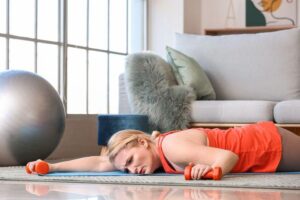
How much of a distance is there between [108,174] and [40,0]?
221cm

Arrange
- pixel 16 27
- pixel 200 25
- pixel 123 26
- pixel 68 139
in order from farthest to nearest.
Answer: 1. pixel 200 25
2. pixel 123 26
3. pixel 68 139
4. pixel 16 27

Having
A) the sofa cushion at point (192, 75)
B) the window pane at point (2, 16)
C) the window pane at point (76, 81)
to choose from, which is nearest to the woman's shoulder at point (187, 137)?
the sofa cushion at point (192, 75)

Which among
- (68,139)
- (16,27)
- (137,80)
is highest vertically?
(16,27)

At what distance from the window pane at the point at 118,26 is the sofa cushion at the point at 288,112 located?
6.61 feet

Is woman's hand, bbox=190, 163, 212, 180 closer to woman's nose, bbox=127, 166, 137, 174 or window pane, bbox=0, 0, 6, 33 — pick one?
woman's nose, bbox=127, 166, 137, 174

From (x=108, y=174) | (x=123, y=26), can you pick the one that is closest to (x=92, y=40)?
(x=123, y=26)

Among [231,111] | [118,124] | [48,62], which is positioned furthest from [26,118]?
[231,111]

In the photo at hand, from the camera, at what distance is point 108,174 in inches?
117

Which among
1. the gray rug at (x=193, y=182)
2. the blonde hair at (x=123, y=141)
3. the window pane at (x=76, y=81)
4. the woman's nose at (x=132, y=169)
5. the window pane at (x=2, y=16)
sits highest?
the window pane at (x=2, y=16)

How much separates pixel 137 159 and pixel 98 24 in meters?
3.02

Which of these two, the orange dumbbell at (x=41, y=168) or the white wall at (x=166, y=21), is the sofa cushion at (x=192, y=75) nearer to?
the white wall at (x=166, y=21)

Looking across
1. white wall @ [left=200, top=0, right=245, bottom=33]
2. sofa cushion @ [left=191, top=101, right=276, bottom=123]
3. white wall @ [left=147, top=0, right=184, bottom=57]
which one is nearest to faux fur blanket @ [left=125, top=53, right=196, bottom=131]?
sofa cushion @ [left=191, top=101, right=276, bottom=123]

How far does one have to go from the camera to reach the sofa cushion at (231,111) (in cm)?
438

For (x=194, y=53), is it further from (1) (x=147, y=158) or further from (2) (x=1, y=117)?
(1) (x=147, y=158)
